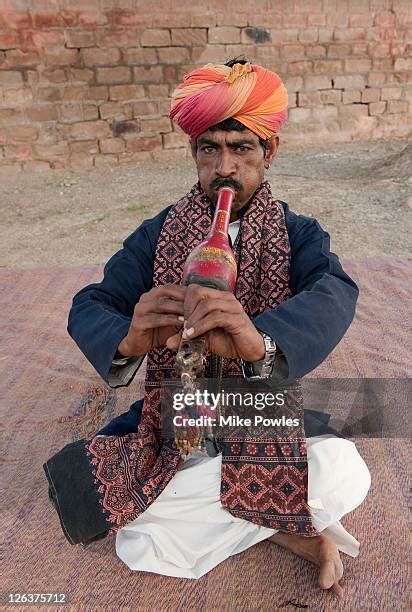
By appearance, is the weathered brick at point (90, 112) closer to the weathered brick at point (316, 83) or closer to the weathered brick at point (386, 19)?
the weathered brick at point (316, 83)

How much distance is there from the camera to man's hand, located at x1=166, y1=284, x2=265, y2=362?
4.12 ft

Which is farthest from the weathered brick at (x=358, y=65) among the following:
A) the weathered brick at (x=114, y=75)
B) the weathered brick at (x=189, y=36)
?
the weathered brick at (x=114, y=75)

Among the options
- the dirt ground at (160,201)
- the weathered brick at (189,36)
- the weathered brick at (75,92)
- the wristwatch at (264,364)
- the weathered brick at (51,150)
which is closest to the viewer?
the wristwatch at (264,364)

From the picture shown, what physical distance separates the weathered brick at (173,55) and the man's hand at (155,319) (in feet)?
23.4

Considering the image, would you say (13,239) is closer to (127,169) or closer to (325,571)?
(127,169)

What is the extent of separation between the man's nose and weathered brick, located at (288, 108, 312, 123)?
7551 mm

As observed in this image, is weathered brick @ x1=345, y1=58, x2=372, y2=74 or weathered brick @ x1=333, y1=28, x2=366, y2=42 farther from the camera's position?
weathered brick @ x1=345, y1=58, x2=372, y2=74

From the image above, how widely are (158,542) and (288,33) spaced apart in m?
8.04

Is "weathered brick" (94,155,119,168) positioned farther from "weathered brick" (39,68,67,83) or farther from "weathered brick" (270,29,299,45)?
"weathered brick" (270,29,299,45)

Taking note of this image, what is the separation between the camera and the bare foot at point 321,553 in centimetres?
168

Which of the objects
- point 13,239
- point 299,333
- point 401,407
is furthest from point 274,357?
point 13,239

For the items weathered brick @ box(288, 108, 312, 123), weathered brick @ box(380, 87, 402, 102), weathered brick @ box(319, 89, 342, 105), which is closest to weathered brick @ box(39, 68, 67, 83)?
weathered brick @ box(288, 108, 312, 123)

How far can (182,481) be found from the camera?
1781 mm

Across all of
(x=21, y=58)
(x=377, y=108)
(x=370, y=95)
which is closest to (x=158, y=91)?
(x=21, y=58)
